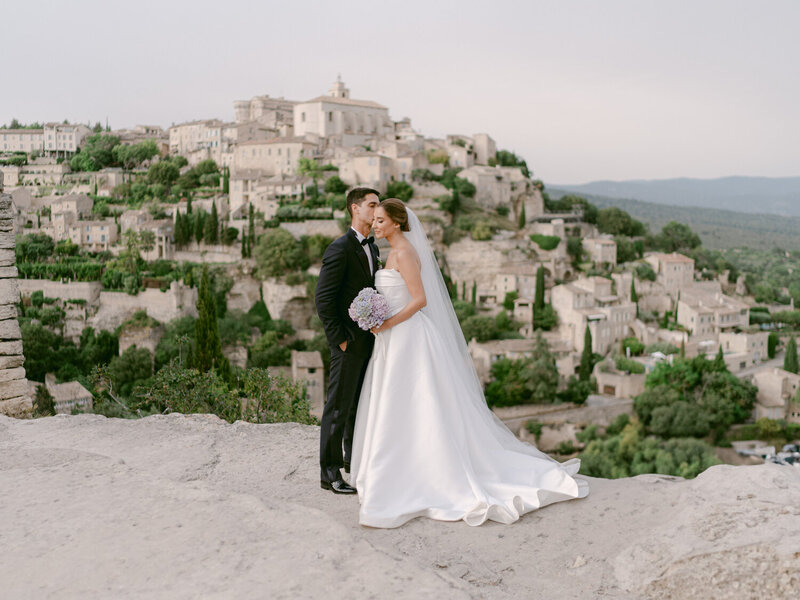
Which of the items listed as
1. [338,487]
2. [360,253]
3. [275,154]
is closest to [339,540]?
[338,487]

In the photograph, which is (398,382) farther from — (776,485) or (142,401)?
(142,401)

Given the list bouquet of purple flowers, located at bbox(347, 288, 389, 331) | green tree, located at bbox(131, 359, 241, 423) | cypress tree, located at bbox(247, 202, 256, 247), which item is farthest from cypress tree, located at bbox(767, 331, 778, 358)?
bouquet of purple flowers, located at bbox(347, 288, 389, 331)

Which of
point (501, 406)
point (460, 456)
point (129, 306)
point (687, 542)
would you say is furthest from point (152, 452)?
point (129, 306)

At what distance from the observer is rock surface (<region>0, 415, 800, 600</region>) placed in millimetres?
2307

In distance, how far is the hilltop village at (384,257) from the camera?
26.9 meters

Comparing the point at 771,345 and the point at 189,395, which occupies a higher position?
the point at 189,395

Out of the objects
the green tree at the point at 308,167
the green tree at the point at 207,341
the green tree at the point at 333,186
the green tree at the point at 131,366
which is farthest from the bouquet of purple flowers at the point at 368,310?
the green tree at the point at 308,167

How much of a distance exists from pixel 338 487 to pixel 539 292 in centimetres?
3005

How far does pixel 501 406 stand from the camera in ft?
89.0

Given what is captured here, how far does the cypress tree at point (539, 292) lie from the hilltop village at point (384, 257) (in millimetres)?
101

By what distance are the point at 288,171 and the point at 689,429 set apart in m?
26.9

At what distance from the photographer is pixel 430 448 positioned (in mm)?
3312

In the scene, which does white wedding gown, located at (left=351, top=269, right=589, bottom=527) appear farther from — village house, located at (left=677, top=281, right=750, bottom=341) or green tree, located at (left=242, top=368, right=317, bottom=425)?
village house, located at (left=677, top=281, right=750, bottom=341)

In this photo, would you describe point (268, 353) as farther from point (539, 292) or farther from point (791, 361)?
point (791, 361)
